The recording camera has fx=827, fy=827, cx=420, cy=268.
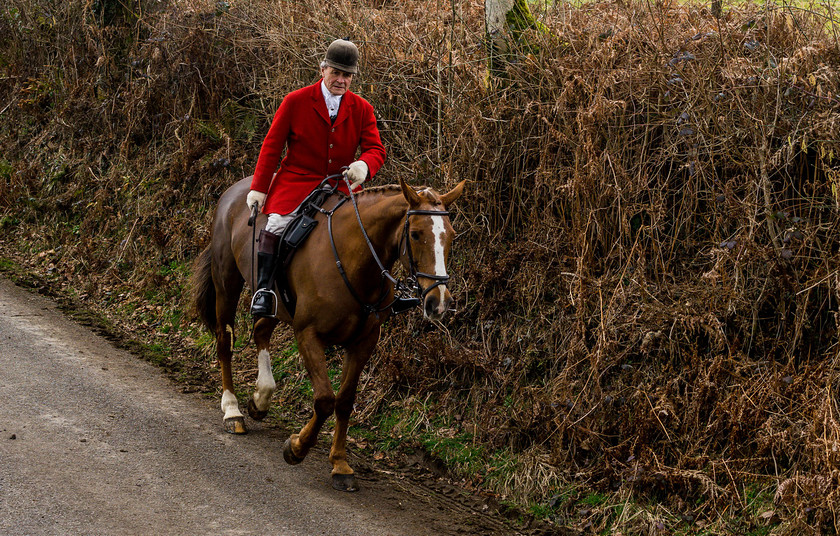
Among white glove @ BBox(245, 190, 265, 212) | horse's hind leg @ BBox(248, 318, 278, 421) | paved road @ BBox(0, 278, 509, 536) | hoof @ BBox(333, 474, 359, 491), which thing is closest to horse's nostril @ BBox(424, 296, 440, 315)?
paved road @ BBox(0, 278, 509, 536)

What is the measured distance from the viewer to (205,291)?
320 inches

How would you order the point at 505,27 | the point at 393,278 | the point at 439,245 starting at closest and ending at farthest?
the point at 439,245 → the point at 393,278 → the point at 505,27

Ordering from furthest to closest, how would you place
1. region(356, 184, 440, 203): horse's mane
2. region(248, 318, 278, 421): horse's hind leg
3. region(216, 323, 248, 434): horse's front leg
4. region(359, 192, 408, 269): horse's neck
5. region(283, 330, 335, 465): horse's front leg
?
1. region(216, 323, 248, 434): horse's front leg
2. region(248, 318, 278, 421): horse's hind leg
3. region(283, 330, 335, 465): horse's front leg
4. region(356, 184, 440, 203): horse's mane
5. region(359, 192, 408, 269): horse's neck

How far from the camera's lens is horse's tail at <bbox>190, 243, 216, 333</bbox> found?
319 inches

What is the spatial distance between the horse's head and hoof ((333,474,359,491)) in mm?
1720

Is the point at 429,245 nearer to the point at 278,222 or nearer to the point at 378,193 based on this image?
the point at 378,193

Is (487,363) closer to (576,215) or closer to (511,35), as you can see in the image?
(576,215)

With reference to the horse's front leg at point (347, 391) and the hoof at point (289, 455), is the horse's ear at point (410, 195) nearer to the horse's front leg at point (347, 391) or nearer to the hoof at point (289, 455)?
the horse's front leg at point (347, 391)

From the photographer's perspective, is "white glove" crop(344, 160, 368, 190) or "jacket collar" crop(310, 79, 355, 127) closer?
"white glove" crop(344, 160, 368, 190)

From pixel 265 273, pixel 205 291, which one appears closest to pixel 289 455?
pixel 265 273

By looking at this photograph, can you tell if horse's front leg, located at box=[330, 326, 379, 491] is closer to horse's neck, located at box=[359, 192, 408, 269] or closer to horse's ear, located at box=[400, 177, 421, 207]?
horse's neck, located at box=[359, 192, 408, 269]

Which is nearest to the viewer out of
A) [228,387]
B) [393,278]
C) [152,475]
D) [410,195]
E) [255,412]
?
[410,195]

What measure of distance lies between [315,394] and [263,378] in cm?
102

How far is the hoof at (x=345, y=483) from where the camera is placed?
6098 millimetres
